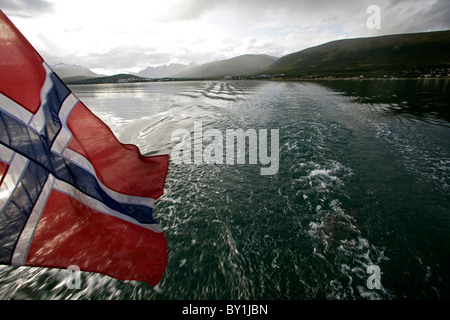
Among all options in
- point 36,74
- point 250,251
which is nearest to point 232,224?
point 250,251

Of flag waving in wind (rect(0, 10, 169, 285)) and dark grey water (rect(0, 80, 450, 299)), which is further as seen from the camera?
dark grey water (rect(0, 80, 450, 299))

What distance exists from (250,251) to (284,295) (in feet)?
6.74

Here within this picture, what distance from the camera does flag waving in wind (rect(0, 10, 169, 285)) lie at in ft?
11.9

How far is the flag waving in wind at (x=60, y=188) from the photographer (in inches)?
143

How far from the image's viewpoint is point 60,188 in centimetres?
435

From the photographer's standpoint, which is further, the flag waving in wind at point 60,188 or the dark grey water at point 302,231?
the dark grey water at point 302,231

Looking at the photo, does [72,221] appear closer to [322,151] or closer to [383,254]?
[383,254]

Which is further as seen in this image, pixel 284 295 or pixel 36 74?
pixel 284 295

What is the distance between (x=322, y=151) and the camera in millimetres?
17719

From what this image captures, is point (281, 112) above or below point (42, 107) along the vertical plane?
below

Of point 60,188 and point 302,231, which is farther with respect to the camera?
point 302,231

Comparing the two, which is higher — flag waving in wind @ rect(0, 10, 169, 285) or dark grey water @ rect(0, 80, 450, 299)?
flag waving in wind @ rect(0, 10, 169, 285)

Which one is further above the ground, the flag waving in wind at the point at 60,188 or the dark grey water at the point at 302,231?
the flag waving in wind at the point at 60,188

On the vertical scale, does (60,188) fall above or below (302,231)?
above
